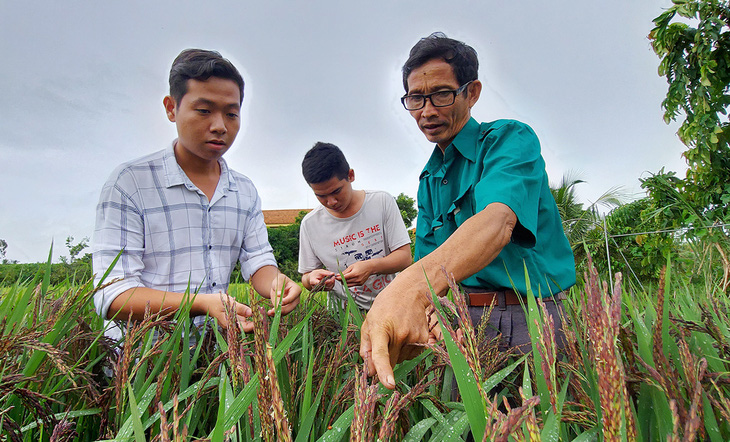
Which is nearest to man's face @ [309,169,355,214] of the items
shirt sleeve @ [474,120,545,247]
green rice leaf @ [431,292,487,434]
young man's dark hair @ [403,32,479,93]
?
young man's dark hair @ [403,32,479,93]

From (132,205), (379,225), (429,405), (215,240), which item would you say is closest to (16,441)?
(429,405)

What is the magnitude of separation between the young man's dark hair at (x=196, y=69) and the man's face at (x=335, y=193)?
4.70ft

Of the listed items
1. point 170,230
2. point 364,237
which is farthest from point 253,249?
point 364,237

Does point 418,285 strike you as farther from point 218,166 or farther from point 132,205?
point 218,166

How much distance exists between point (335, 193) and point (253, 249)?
131 cm

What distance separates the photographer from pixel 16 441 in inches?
29.6

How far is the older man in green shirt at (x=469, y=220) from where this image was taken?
104cm

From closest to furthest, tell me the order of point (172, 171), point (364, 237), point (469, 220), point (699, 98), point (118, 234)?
point (469, 220) → point (118, 234) → point (172, 171) → point (364, 237) → point (699, 98)

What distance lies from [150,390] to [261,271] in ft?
4.98

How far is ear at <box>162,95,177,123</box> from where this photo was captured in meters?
2.23

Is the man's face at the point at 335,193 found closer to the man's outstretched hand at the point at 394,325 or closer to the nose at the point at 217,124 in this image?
the nose at the point at 217,124

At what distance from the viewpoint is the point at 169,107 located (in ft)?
7.44

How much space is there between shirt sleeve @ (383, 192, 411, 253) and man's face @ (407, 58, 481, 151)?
167 cm

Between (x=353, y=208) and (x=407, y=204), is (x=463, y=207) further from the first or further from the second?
(x=407, y=204)
